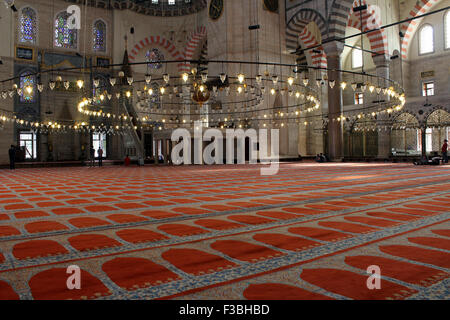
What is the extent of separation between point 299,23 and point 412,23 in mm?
5130

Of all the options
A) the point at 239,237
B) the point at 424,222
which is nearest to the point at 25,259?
the point at 239,237

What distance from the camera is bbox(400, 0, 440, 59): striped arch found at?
46.0ft

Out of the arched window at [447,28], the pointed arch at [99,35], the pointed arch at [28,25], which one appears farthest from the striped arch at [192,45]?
the arched window at [447,28]

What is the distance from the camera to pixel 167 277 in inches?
51.8

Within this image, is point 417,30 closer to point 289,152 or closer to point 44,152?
point 289,152

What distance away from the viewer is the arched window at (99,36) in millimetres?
16047

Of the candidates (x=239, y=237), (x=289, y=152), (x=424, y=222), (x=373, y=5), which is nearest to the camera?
(x=239, y=237)

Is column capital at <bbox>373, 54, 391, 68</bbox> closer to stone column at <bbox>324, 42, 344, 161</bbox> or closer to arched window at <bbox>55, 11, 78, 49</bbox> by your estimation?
stone column at <bbox>324, 42, 344, 161</bbox>

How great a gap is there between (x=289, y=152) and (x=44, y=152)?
415 inches

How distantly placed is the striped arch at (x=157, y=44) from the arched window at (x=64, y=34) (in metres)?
2.60

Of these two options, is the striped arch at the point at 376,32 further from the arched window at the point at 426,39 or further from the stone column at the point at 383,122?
the arched window at the point at 426,39

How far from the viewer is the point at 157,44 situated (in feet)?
58.2

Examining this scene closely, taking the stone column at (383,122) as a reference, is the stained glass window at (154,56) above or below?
above

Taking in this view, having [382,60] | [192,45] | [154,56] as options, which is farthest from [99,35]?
[382,60]
